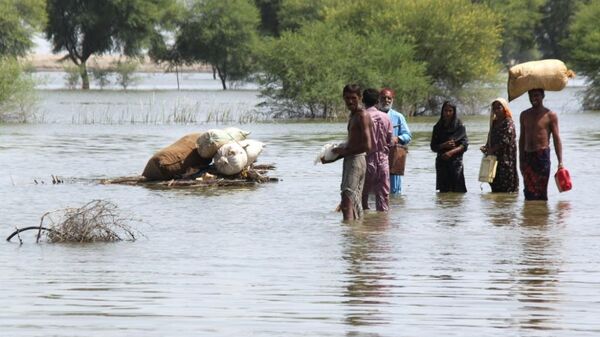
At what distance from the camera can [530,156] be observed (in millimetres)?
16703

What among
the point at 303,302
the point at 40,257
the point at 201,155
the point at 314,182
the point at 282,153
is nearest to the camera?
the point at 303,302

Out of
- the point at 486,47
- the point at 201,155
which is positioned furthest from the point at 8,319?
the point at 486,47

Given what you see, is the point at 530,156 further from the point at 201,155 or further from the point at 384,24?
the point at 384,24

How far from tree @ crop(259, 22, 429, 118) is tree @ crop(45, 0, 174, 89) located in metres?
37.8

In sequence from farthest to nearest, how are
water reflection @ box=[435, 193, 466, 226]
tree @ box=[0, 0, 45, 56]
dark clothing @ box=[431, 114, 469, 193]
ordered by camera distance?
tree @ box=[0, 0, 45, 56] → dark clothing @ box=[431, 114, 469, 193] → water reflection @ box=[435, 193, 466, 226]

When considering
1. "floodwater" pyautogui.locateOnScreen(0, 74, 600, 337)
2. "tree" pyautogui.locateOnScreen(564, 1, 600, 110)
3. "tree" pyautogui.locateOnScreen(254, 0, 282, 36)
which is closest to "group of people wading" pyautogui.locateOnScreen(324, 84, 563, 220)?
"floodwater" pyautogui.locateOnScreen(0, 74, 600, 337)

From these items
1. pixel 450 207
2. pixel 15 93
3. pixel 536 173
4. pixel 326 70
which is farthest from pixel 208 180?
pixel 326 70

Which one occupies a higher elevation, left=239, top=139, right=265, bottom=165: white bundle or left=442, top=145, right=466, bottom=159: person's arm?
left=442, top=145, right=466, bottom=159: person's arm

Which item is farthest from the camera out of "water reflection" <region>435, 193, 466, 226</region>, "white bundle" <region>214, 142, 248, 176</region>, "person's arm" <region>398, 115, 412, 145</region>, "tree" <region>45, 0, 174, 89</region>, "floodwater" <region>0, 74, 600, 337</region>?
"tree" <region>45, 0, 174, 89</region>

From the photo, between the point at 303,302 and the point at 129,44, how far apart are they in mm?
80596

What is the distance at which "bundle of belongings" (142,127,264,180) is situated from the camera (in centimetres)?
2011

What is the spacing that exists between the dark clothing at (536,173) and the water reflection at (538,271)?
36 centimetres

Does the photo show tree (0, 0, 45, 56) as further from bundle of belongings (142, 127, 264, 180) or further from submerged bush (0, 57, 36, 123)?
bundle of belongings (142, 127, 264, 180)

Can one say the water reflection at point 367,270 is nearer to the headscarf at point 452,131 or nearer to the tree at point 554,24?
the headscarf at point 452,131
